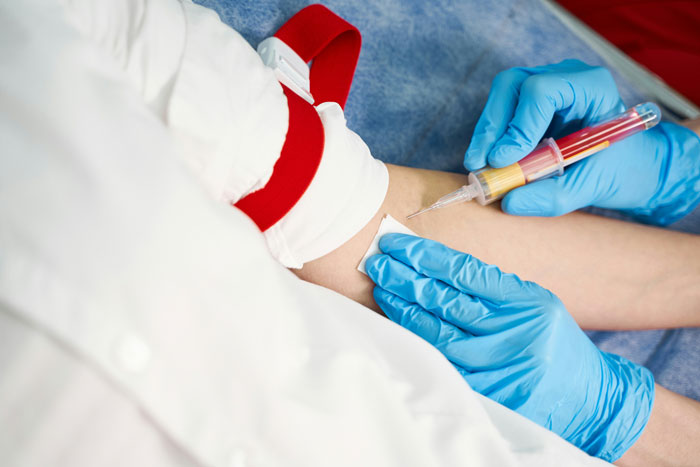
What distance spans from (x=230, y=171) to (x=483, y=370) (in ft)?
1.99

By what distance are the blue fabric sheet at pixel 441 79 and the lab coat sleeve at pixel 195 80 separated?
41 cm

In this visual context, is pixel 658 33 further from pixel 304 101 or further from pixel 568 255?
pixel 304 101

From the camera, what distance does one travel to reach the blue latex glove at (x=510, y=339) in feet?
2.78

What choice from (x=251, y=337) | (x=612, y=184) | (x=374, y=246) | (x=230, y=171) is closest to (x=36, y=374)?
(x=251, y=337)

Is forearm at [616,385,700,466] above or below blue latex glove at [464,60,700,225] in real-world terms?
below

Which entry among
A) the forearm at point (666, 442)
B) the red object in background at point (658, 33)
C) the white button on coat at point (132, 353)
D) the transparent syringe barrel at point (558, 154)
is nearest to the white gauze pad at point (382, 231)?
the transparent syringe barrel at point (558, 154)

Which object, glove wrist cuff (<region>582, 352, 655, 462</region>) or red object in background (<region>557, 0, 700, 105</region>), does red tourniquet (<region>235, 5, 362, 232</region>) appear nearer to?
glove wrist cuff (<region>582, 352, 655, 462</region>)

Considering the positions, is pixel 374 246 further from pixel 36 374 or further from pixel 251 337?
pixel 36 374

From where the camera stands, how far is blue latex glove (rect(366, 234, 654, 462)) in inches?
33.4

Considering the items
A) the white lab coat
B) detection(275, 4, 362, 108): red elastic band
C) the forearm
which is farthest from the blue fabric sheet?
the white lab coat

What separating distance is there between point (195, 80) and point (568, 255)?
2.67 feet

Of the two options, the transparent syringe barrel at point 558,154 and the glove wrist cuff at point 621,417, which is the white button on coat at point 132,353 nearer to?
the transparent syringe barrel at point 558,154

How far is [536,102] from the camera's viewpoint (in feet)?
3.08

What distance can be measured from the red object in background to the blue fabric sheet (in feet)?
1.16
